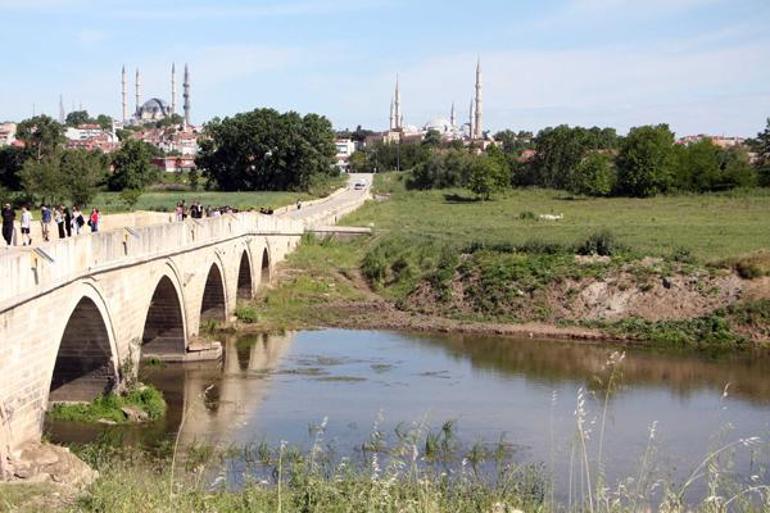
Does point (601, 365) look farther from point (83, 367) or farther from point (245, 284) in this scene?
point (245, 284)

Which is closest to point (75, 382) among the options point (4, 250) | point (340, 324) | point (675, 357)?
point (4, 250)

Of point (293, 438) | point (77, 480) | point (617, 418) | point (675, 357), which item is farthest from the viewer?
point (675, 357)

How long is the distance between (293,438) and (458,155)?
2934 inches

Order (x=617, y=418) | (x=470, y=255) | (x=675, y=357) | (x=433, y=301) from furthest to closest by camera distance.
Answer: (x=470, y=255)
(x=433, y=301)
(x=675, y=357)
(x=617, y=418)

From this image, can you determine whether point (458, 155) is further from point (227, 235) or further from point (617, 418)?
point (617, 418)

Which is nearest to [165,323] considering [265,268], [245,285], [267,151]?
[245,285]

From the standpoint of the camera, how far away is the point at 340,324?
3228 centimetres

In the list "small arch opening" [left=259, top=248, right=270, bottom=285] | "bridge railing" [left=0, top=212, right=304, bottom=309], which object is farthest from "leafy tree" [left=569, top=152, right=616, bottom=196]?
"bridge railing" [left=0, top=212, right=304, bottom=309]

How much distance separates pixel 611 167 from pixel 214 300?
2062 inches

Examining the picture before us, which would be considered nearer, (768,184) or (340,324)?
(340,324)

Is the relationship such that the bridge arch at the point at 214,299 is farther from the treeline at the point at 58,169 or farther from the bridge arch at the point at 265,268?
the treeline at the point at 58,169

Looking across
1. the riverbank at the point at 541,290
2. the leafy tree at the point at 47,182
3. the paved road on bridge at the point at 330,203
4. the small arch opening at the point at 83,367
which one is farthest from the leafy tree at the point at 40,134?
the small arch opening at the point at 83,367

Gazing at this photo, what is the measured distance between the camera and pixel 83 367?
18.8m

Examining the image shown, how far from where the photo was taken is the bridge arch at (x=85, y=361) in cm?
1805
